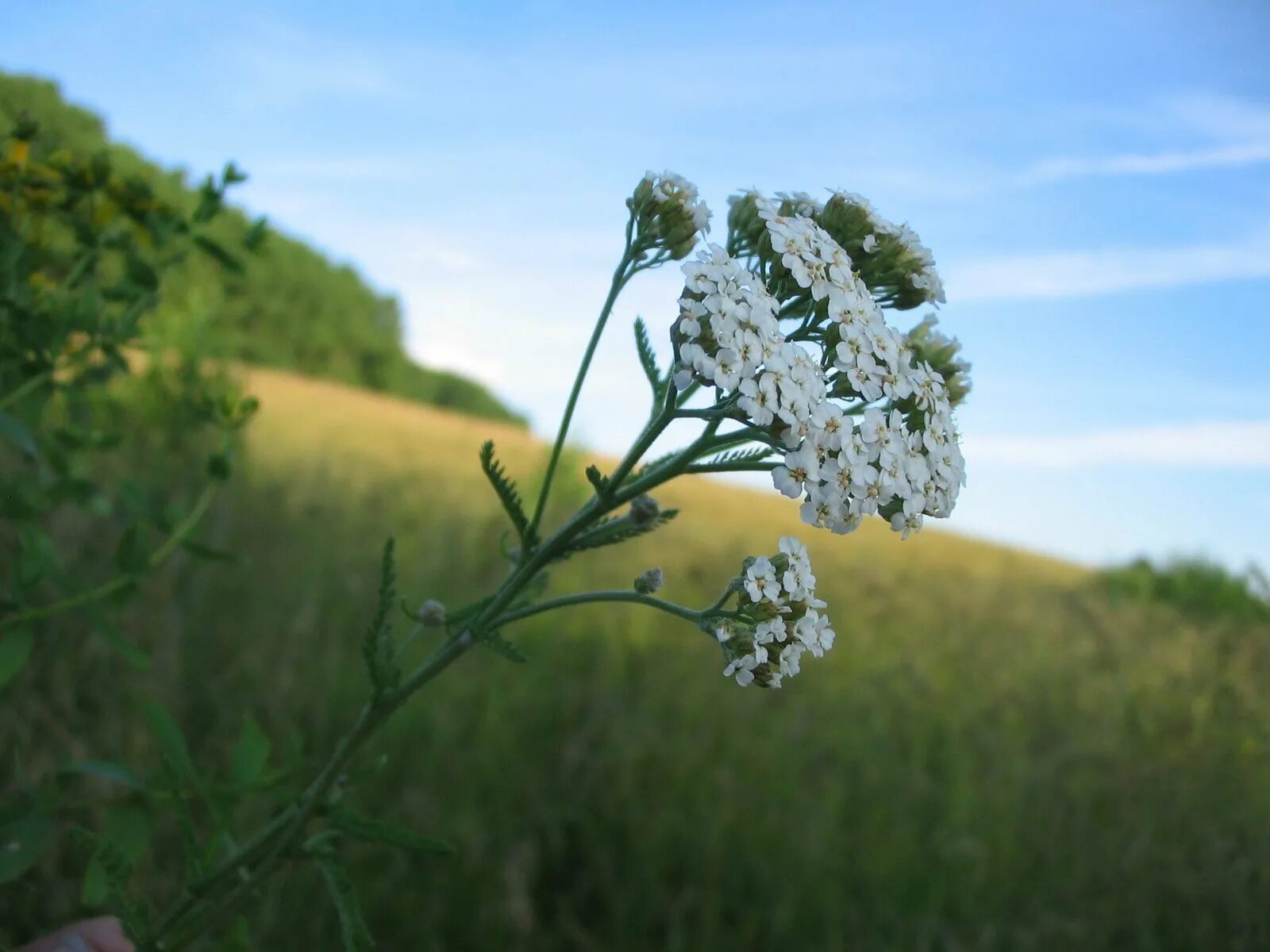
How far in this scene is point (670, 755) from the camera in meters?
4.67

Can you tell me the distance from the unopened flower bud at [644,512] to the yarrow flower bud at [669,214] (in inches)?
18.1

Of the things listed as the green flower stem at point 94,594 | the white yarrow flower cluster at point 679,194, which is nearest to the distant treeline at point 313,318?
the green flower stem at point 94,594

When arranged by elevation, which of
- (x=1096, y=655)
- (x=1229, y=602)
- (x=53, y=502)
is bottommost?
(x=53, y=502)

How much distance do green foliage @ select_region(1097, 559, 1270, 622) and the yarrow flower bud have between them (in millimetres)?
9063

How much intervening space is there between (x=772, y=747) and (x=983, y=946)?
1.42m

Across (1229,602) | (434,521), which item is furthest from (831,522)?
(1229,602)

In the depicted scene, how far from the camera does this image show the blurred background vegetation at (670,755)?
12.2 ft

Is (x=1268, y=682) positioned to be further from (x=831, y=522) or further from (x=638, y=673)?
(x=831, y=522)

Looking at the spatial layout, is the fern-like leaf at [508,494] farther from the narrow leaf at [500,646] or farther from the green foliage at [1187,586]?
the green foliage at [1187,586]

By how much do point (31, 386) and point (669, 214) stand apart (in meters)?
1.49

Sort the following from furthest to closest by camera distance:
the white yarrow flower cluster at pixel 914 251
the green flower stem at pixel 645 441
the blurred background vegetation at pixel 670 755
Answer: the blurred background vegetation at pixel 670 755
the white yarrow flower cluster at pixel 914 251
the green flower stem at pixel 645 441

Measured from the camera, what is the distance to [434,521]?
350 inches

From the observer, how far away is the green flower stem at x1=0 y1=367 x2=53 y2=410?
2.19 meters

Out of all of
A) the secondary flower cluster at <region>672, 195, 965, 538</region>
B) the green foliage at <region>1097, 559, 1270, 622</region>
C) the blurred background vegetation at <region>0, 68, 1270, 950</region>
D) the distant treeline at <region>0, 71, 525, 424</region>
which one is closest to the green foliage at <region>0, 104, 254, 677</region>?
the blurred background vegetation at <region>0, 68, 1270, 950</region>
